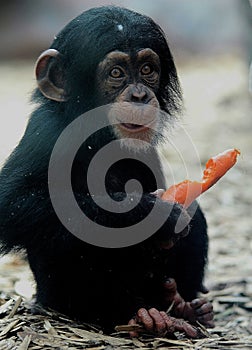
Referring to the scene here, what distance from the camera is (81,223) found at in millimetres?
3861

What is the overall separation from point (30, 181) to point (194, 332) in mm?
1208

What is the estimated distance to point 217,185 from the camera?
7988 mm

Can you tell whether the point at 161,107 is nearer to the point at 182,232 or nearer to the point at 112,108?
the point at 112,108

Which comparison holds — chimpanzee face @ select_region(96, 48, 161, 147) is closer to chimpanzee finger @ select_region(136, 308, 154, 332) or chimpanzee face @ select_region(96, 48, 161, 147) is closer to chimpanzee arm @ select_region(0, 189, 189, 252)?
chimpanzee arm @ select_region(0, 189, 189, 252)

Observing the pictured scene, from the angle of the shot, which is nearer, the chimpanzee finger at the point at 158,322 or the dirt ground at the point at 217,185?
the chimpanzee finger at the point at 158,322

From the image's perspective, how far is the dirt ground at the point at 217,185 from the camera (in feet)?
13.5

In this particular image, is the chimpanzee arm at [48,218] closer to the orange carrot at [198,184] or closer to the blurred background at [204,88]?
the orange carrot at [198,184]

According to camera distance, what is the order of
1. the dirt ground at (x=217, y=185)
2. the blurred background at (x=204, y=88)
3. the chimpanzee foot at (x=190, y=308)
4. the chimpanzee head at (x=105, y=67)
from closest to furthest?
the dirt ground at (x=217, y=185) < the chimpanzee head at (x=105, y=67) < the chimpanzee foot at (x=190, y=308) < the blurred background at (x=204, y=88)

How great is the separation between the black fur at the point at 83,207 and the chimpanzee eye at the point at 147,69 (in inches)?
4.6

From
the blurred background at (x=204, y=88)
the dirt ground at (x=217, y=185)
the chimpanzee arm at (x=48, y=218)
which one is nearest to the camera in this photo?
the chimpanzee arm at (x=48, y=218)

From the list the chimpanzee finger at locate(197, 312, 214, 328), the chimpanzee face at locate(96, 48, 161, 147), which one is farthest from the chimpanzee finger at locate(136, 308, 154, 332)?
the chimpanzee face at locate(96, 48, 161, 147)

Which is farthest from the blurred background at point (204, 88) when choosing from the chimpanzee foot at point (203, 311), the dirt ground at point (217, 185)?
the chimpanzee foot at point (203, 311)

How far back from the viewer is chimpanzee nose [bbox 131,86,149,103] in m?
4.11

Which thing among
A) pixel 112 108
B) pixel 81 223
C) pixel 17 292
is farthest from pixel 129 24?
pixel 17 292
